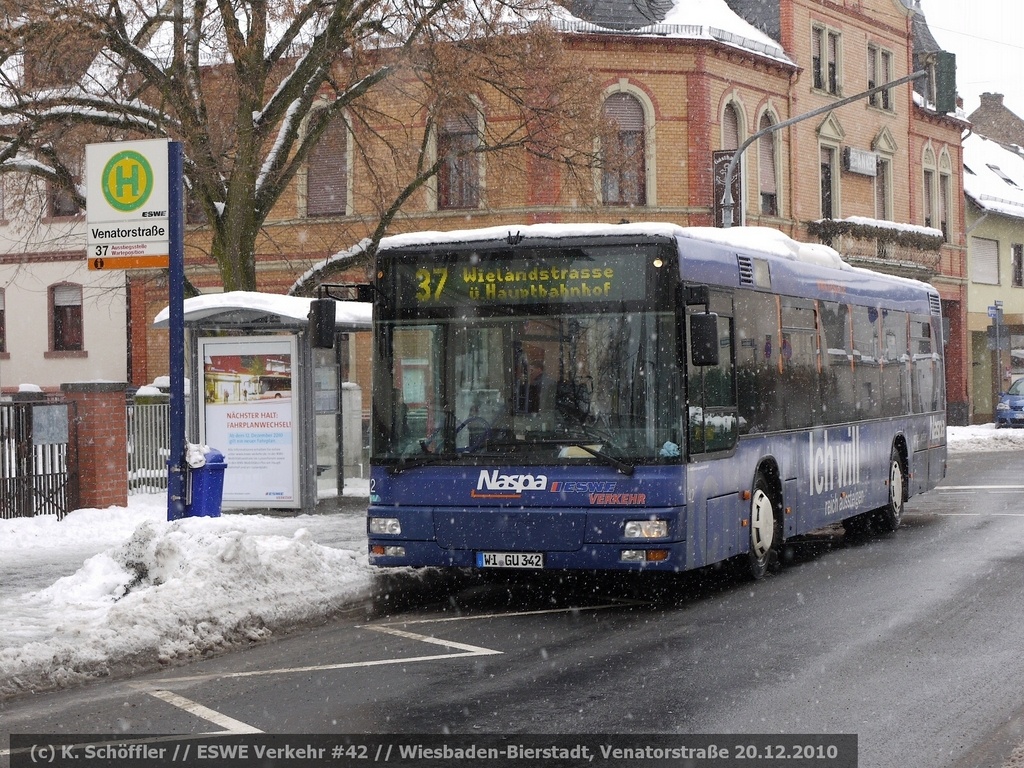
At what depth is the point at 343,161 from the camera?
35219 millimetres

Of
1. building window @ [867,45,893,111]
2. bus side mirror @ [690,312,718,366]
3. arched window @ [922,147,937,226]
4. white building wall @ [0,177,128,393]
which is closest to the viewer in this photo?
bus side mirror @ [690,312,718,366]

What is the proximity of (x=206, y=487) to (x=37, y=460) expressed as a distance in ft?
15.0

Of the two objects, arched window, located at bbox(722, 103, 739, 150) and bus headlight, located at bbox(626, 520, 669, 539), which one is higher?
arched window, located at bbox(722, 103, 739, 150)

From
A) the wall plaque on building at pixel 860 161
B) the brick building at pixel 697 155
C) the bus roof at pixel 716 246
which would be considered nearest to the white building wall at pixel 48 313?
the brick building at pixel 697 155

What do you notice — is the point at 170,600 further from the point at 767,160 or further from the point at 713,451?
the point at 767,160

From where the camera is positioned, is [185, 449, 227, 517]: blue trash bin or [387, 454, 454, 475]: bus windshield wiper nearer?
[387, 454, 454, 475]: bus windshield wiper

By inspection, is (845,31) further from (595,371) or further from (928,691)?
(928,691)

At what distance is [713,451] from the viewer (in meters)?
11.6

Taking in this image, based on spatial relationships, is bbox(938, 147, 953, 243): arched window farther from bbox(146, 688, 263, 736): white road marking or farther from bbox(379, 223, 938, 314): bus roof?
bbox(146, 688, 263, 736): white road marking

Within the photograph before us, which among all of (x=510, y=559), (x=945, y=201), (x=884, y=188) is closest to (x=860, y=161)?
(x=884, y=188)

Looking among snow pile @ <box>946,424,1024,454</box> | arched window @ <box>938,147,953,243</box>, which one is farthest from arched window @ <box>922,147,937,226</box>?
snow pile @ <box>946,424,1024,454</box>

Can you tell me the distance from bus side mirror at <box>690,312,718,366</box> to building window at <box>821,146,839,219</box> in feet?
105

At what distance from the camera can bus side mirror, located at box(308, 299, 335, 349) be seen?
11594 millimetres

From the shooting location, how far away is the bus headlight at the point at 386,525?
11570mm
